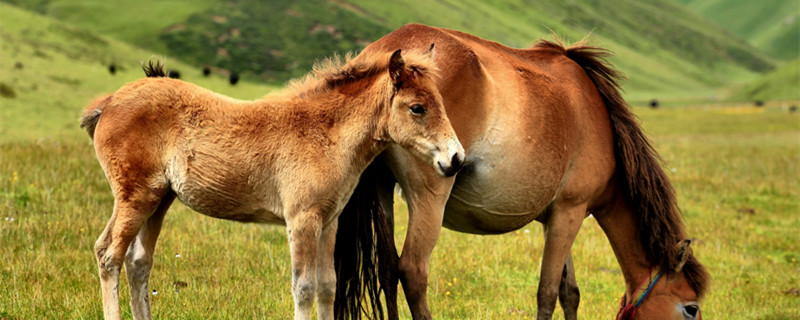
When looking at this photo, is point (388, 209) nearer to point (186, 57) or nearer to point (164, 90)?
point (164, 90)

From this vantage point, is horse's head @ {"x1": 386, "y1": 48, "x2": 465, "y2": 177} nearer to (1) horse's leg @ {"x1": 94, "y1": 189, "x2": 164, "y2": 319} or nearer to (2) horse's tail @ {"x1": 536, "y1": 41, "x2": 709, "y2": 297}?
(1) horse's leg @ {"x1": 94, "y1": 189, "x2": 164, "y2": 319}

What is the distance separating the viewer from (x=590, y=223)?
1109 centimetres

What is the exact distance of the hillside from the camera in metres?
22.7

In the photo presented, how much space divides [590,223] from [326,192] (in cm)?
738

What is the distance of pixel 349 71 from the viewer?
195 inches

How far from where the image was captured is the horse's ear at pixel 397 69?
4.56 metres

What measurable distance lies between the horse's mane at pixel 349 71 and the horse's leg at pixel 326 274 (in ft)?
3.25

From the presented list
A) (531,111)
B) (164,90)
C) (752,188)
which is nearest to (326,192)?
(164,90)

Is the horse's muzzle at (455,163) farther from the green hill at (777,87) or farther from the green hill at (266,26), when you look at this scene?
the green hill at (777,87)

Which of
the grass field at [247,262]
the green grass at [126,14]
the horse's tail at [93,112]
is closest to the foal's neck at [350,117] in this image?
the horse's tail at [93,112]

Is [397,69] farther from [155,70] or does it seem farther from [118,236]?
[118,236]

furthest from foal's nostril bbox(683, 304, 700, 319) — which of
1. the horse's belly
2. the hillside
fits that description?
the hillside

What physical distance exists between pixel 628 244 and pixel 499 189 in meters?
1.72

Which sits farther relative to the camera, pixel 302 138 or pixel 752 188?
pixel 752 188
